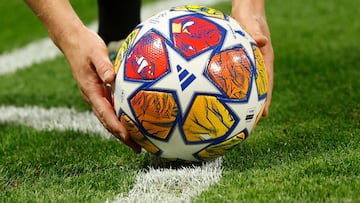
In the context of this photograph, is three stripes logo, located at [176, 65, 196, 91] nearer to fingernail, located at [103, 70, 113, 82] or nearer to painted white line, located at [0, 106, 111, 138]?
fingernail, located at [103, 70, 113, 82]

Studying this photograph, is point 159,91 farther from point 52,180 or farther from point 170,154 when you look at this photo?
point 52,180

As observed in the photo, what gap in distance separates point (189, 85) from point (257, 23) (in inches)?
23.9

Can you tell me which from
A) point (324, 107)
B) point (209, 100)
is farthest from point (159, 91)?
point (324, 107)

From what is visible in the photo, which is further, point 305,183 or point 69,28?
point 69,28

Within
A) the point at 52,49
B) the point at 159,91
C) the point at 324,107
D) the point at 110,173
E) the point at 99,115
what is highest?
the point at 159,91

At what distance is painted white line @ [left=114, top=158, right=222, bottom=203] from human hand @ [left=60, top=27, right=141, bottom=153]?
0.52 feet

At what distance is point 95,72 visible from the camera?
2564 mm

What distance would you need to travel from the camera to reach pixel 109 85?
256 cm

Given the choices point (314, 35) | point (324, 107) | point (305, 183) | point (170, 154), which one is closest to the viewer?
point (305, 183)

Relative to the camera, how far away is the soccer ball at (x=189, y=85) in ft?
7.68

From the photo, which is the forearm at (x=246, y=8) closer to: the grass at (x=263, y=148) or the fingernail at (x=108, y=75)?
the grass at (x=263, y=148)

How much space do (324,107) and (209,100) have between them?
1308 millimetres

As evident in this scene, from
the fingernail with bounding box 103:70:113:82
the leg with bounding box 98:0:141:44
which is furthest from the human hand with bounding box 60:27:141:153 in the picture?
the leg with bounding box 98:0:141:44

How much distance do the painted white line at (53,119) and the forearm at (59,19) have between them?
2.45ft
